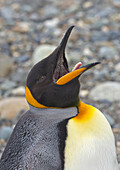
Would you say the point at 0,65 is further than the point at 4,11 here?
No

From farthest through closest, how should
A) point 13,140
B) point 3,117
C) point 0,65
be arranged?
1. point 0,65
2. point 3,117
3. point 13,140

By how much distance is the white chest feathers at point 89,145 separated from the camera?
2.34m

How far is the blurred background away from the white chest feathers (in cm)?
120

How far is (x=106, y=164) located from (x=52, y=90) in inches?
25.6

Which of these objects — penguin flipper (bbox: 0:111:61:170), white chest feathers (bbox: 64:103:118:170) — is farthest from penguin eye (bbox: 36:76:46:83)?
white chest feathers (bbox: 64:103:118:170)

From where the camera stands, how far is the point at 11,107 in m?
4.55

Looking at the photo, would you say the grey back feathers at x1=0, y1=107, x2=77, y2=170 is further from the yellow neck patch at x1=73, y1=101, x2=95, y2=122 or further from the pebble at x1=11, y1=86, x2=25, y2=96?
the pebble at x1=11, y1=86, x2=25, y2=96

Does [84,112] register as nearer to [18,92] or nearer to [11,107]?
[11,107]

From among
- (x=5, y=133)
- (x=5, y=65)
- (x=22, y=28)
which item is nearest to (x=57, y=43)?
(x=22, y=28)

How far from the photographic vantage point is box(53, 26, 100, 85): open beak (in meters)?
2.29

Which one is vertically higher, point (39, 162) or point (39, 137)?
point (39, 137)

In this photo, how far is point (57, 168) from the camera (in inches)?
90.4

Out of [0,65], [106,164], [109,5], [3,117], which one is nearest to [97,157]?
[106,164]

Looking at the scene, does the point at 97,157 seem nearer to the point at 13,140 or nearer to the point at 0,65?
the point at 13,140
